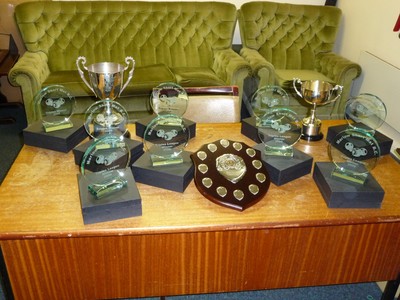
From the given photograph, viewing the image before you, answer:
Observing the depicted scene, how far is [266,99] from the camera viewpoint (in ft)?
6.35

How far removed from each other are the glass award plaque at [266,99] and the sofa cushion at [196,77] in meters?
1.19

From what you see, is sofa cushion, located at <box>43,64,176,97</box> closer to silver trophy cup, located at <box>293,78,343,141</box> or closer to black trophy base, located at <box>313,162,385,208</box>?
silver trophy cup, located at <box>293,78,343,141</box>

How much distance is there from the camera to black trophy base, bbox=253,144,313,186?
1439 millimetres

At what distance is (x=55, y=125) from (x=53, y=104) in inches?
4.2

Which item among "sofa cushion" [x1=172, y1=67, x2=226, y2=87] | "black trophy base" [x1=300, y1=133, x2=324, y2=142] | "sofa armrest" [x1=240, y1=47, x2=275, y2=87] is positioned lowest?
"sofa cushion" [x1=172, y1=67, x2=226, y2=87]

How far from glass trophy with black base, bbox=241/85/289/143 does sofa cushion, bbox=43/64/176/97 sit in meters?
1.25

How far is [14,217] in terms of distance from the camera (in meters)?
1.25

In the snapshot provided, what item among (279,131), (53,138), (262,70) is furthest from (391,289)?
(262,70)

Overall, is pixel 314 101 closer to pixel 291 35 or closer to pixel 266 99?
pixel 266 99

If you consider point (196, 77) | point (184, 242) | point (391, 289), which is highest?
point (184, 242)

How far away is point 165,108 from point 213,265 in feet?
2.48

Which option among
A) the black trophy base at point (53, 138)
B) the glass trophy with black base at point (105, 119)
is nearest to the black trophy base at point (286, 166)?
the glass trophy with black base at point (105, 119)

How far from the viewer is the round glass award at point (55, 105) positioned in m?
1.70

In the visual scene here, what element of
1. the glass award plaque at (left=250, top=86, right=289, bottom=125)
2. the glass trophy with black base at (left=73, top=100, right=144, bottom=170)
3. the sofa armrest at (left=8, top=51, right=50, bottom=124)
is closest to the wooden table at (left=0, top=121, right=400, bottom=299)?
the glass trophy with black base at (left=73, top=100, right=144, bottom=170)
